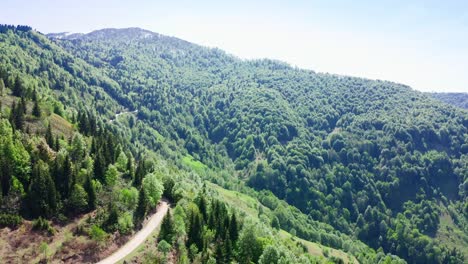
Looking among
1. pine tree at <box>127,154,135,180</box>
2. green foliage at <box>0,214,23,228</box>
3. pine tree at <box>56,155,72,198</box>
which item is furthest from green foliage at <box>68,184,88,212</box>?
pine tree at <box>127,154,135,180</box>

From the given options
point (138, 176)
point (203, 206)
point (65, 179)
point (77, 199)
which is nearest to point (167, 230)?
point (203, 206)

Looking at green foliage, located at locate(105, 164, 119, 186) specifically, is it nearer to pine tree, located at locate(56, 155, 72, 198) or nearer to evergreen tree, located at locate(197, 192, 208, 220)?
pine tree, located at locate(56, 155, 72, 198)

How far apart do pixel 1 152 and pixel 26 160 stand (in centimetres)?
534

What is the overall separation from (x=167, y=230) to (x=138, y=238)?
625 cm

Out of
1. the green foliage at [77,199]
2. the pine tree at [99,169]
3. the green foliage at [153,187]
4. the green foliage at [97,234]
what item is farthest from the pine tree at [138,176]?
the green foliage at [97,234]

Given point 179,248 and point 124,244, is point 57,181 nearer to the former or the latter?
point 124,244

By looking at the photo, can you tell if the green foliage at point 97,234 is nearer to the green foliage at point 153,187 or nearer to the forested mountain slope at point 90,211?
the forested mountain slope at point 90,211

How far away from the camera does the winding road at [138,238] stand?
78.0 metres

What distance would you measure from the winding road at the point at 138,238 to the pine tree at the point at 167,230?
3.67 meters

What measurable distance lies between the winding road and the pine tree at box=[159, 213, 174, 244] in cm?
367

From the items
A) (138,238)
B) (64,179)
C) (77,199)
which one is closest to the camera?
(138,238)

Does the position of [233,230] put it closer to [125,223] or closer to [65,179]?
[125,223]

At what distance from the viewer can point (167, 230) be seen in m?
87.2

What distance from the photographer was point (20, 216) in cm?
8069
